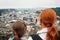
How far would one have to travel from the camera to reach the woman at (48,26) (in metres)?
1.76

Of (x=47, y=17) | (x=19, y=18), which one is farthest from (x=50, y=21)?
(x=19, y=18)

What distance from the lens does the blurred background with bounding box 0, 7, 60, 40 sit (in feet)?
5.89

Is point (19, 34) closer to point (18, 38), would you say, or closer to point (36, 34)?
point (18, 38)

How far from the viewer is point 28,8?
183 centimetres

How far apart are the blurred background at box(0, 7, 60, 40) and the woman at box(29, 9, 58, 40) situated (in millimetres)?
44

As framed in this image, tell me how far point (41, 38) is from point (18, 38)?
0.81 feet

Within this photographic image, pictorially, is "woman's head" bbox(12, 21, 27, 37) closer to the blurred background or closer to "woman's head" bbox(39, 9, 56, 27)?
the blurred background

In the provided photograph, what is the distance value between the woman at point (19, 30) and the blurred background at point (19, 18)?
0.18ft

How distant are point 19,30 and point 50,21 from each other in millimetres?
341

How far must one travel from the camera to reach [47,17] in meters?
1.77

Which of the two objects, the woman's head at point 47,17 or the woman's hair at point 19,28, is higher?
the woman's head at point 47,17

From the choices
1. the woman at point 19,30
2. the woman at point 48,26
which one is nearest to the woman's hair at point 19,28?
the woman at point 19,30

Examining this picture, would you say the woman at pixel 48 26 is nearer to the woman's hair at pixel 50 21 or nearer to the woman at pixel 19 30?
the woman's hair at pixel 50 21
